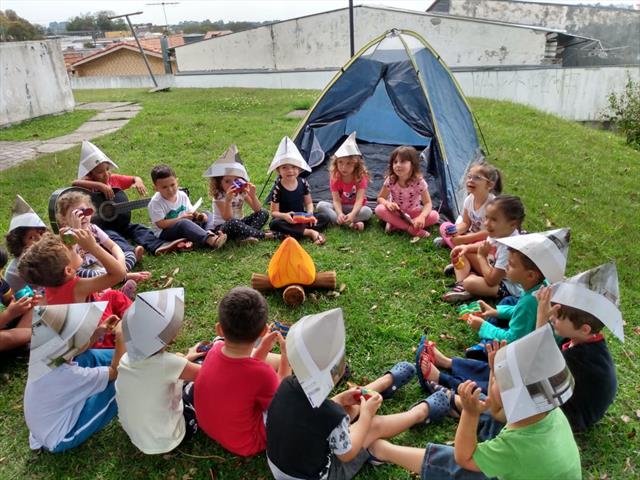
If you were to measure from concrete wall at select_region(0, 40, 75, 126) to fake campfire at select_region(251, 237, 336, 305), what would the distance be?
1025 cm

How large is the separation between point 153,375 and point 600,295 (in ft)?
7.37

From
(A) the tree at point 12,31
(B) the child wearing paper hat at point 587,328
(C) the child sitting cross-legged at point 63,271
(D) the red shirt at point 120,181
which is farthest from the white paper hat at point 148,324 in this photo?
(A) the tree at point 12,31

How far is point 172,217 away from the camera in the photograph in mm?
4832

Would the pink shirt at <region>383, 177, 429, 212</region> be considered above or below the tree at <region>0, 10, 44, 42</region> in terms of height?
below

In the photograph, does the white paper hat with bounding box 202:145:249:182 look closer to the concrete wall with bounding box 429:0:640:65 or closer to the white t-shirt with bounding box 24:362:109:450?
the white t-shirt with bounding box 24:362:109:450

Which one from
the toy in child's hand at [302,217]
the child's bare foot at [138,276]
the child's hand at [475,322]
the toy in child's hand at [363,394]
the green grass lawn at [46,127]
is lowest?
the child's hand at [475,322]

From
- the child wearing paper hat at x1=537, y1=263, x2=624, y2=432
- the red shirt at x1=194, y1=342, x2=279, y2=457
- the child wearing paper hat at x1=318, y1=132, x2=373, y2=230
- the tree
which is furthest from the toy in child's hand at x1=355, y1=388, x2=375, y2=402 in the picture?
the tree

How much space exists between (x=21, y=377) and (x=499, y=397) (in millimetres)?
3069

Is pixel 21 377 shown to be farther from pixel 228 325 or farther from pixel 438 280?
pixel 438 280

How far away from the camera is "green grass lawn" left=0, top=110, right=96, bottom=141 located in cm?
997

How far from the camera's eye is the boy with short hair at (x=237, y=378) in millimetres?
2270

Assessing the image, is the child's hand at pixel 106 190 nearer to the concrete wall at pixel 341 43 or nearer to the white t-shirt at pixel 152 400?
the white t-shirt at pixel 152 400

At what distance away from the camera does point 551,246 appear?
9.02 feet

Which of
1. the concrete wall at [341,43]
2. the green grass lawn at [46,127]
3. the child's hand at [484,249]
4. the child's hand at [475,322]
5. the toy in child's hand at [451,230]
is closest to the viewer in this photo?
the child's hand at [475,322]
